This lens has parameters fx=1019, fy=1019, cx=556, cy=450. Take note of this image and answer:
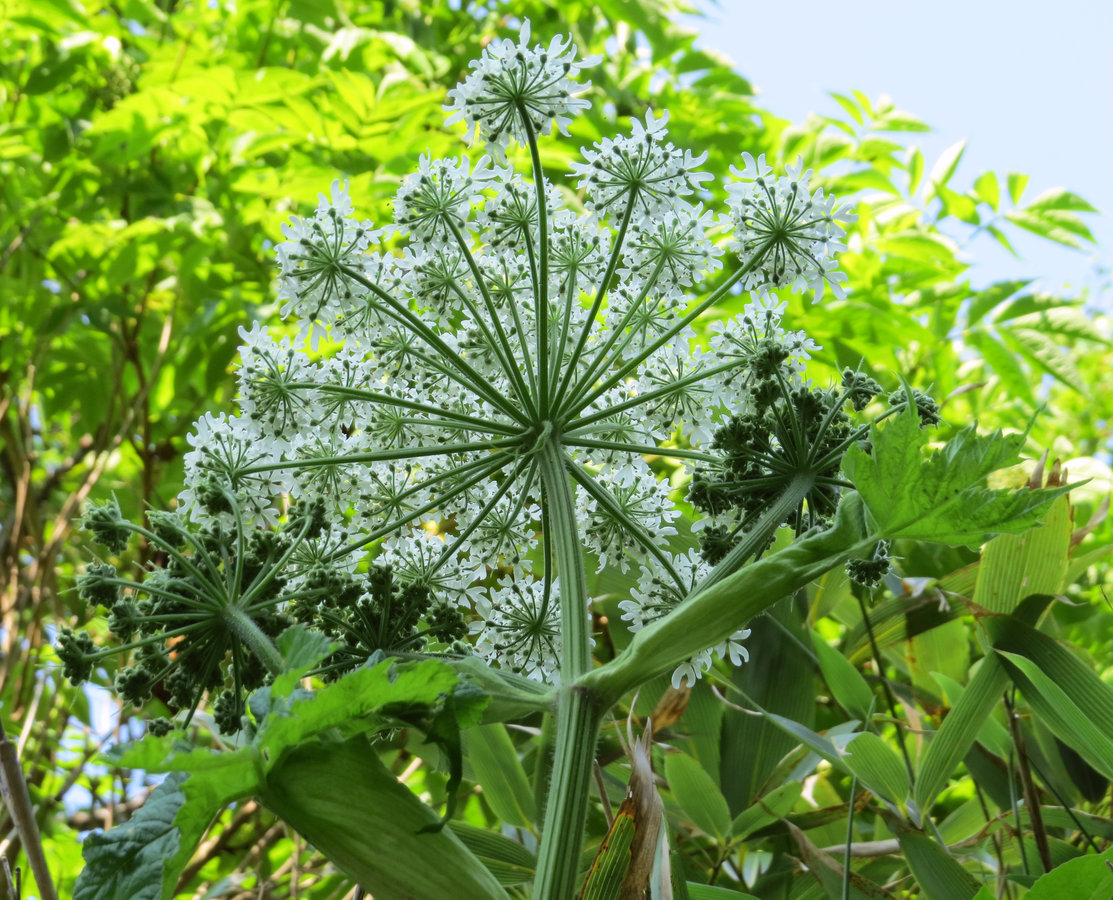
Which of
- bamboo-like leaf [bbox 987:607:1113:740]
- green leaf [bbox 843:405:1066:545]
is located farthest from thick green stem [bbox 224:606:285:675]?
bamboo-like leaf [bbox 987:607:1113:740]

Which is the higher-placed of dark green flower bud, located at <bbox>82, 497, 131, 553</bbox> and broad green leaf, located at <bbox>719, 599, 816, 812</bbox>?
dark green flower bud, located at <bbox>82, 497, 131, 553</bbox>

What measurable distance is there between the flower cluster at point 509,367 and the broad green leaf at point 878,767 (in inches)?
5.5

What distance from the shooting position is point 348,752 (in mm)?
557

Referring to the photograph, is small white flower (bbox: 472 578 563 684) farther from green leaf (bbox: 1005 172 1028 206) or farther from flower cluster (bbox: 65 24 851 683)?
green leaf (bbox: 1005 172 1028 206)

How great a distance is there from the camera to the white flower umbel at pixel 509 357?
0.87 meters

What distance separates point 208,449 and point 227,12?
188cm

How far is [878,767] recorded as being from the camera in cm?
92

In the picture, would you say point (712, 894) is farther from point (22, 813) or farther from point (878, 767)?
point (22, 813)

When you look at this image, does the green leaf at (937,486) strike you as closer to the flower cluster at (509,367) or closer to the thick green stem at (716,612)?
the thick green stem at (716,612)

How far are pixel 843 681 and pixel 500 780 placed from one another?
37 cm

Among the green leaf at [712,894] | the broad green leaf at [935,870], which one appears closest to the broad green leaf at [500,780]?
the green leaf at [712,894]

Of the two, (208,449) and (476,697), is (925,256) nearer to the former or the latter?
(208,449)

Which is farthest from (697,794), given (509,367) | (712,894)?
(509,367)

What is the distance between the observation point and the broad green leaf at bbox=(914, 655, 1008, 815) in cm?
88
